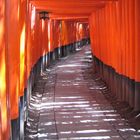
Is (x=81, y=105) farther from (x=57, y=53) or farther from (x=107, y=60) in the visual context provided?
(x=57, y=53)

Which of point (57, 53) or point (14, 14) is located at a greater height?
point (14, 14)

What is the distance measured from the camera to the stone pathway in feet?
33.9

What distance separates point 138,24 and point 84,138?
155 inches

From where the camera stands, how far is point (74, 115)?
1264 centimetres

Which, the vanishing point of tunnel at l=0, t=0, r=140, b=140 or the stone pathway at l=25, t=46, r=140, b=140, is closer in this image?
the vanishing point of tunnel at l=0, t=0, r=140, b=140

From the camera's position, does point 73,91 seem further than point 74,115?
Yes

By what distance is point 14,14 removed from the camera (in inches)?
305

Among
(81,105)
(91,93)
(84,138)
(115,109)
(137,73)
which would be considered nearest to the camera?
(84,138)

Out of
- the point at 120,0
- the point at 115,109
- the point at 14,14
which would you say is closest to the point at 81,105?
the point at 115,109

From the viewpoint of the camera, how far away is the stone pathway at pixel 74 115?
10.3 meters

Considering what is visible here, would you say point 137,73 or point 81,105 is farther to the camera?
point 81,105

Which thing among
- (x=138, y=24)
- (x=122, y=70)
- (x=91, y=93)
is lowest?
(x=91, y=93)

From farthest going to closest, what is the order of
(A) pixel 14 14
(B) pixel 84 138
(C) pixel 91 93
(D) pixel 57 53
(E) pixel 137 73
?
(D) pixel 57 53, (C) pixel 91 93, (E) pixel 137 73, (B) pixel 84 138, (A) pixel 14 14

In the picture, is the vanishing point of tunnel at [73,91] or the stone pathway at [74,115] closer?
the vanishing point of tunnel at [73,91]
